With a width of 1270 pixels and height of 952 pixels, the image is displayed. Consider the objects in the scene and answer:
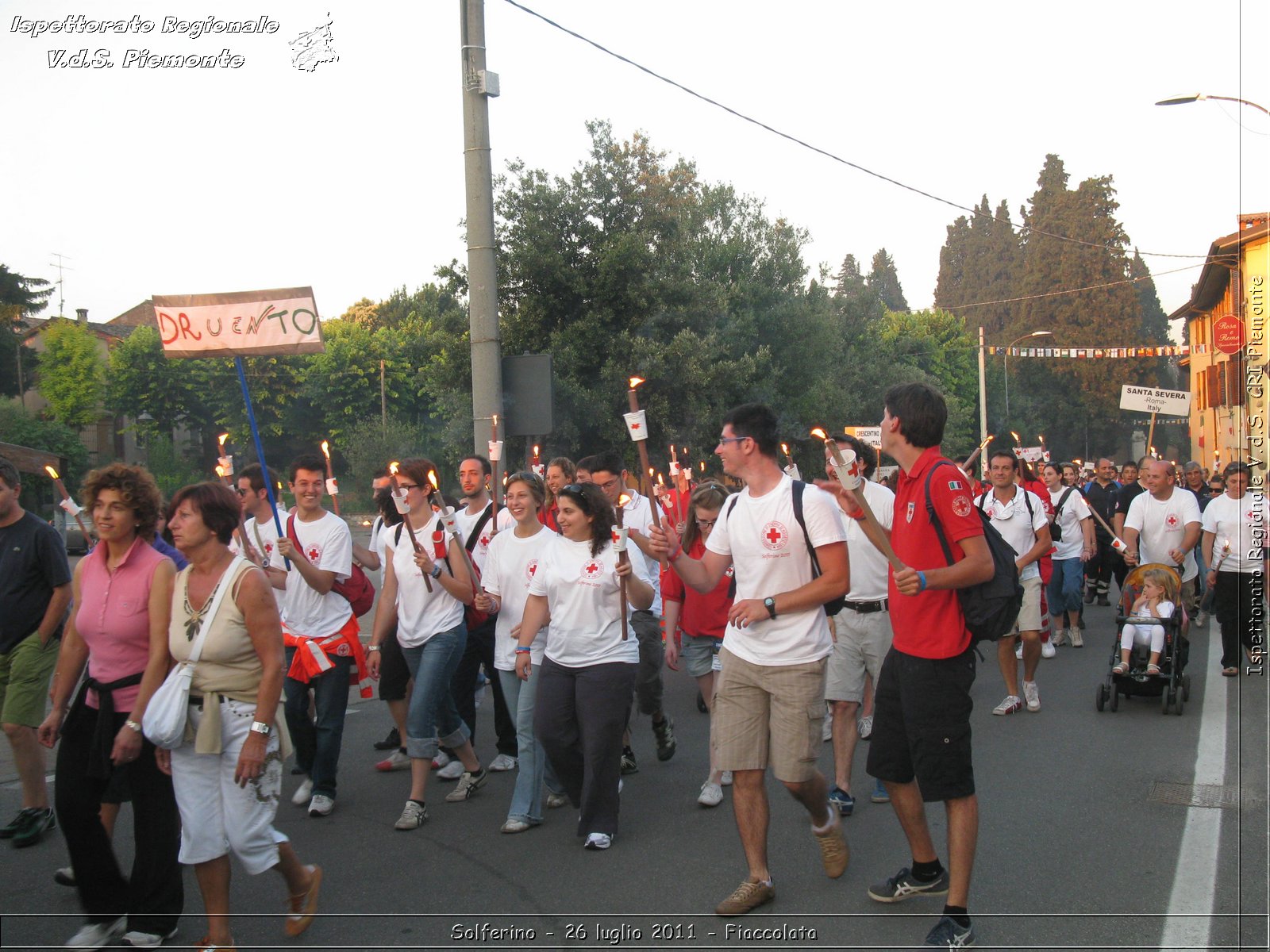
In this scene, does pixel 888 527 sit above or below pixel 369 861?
above

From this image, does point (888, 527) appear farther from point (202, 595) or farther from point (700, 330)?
point (700, 330)

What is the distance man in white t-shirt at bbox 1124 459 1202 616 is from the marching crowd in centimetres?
181

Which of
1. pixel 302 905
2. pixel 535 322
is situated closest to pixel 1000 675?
pixel 302 905

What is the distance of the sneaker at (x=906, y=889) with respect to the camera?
453 cm

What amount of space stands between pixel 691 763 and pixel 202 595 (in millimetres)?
3847

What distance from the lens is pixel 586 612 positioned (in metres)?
5.61

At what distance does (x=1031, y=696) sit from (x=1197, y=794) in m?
2.39

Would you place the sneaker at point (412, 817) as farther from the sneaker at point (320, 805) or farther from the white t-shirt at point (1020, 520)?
the white t-shirt at point (1020, 520)

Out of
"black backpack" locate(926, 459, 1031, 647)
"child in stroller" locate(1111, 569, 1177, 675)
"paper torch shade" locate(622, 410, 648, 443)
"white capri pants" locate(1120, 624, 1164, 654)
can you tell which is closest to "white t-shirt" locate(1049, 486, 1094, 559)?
"child in stroller" locate(1111, 569, 1177, 675)

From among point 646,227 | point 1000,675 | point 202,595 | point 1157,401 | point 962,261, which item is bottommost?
point 1000,675

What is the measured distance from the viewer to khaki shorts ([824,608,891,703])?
6250mm

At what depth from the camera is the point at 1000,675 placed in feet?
33.6

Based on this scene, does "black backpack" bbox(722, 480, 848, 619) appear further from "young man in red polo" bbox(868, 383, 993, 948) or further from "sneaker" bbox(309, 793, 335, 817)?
"sneaker" bbox(309, 793, 335, 817)

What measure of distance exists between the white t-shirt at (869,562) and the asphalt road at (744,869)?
3.80 feet
